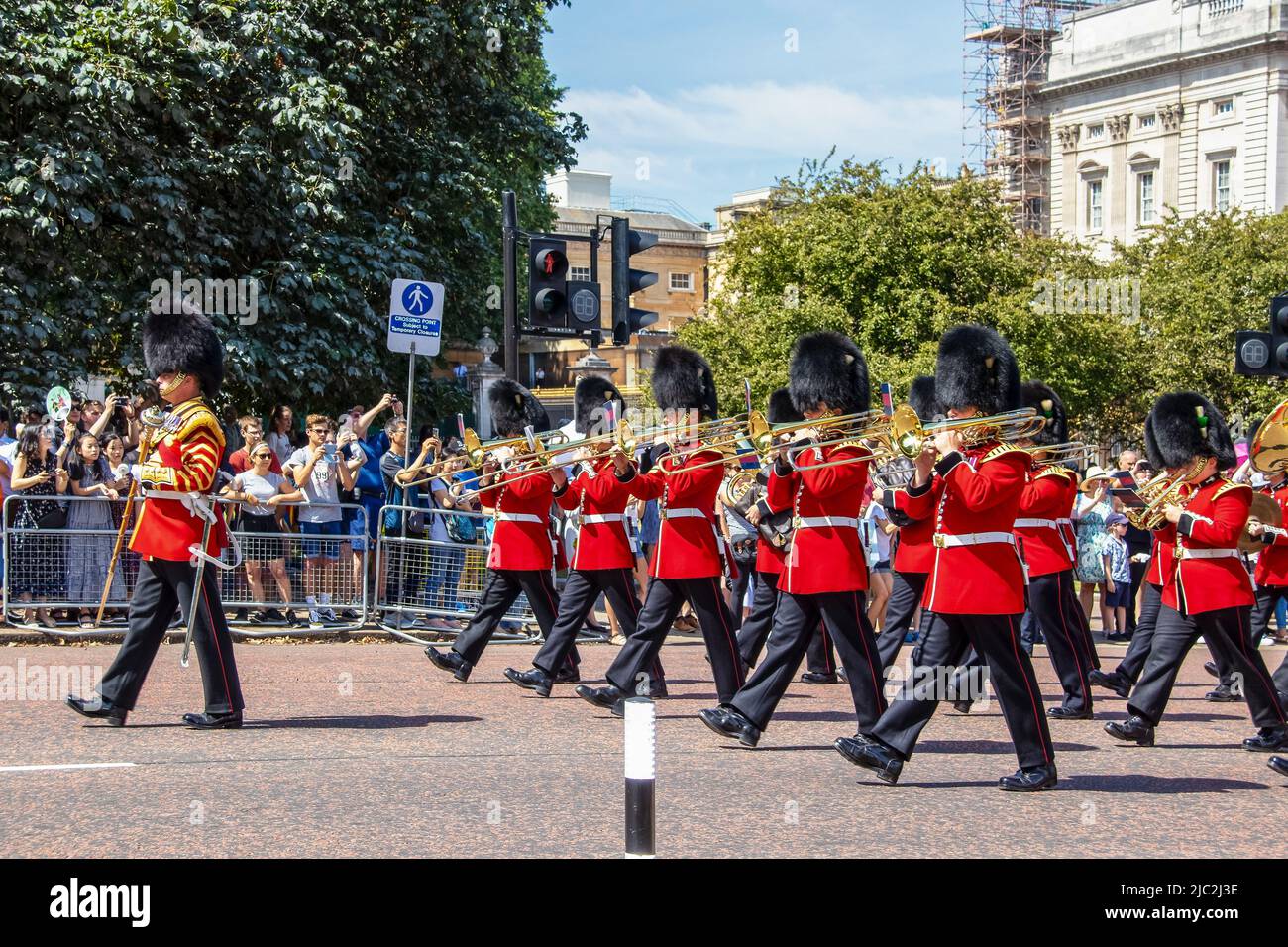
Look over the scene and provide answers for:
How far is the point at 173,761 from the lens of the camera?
23.9 feet

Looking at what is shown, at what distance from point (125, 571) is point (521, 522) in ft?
12.8

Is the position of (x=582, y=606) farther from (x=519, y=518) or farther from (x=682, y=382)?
(x=682, y=382)

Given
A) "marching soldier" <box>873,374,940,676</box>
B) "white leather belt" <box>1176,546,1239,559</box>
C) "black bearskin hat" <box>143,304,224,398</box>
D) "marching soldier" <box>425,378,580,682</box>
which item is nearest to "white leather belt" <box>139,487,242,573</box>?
"black bearskin hat" <box>143,304,224,398</box>

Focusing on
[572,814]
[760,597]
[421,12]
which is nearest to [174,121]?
[421,12]

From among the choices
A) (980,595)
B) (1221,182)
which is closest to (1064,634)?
(980,595)

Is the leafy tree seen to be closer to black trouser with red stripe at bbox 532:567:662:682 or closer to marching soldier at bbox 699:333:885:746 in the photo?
black trouser with red stripe at bbox 532:567:662:682

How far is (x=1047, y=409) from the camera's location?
32.8 ft

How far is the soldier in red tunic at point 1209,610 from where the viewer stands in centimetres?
817

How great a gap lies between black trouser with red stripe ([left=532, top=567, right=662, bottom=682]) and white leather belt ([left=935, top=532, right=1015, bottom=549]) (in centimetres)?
272

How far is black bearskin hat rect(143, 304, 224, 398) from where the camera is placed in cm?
816

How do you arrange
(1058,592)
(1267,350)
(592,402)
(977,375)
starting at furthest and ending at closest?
(1267,350) → (592,402) → (1058,592) → (977,375)
